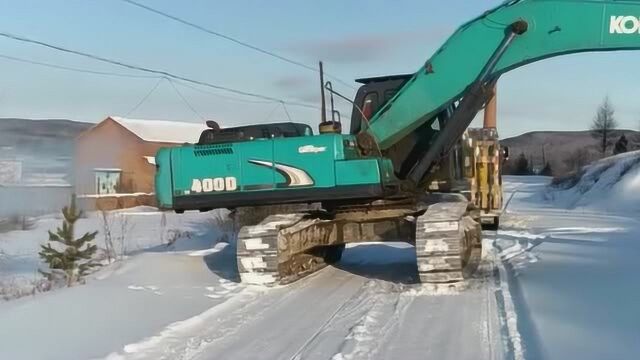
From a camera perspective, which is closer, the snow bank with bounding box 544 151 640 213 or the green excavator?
the green excavator

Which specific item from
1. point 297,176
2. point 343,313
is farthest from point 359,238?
point 343,313

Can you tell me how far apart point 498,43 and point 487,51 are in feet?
0.62

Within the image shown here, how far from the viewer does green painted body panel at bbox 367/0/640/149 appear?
11047 millimetres

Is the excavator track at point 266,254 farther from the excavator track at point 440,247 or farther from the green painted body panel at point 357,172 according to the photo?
the excavator track at point 440,247

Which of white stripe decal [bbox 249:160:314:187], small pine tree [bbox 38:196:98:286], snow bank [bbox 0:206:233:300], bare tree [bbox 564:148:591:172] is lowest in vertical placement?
snow bank [bbox 0:206:233:300]

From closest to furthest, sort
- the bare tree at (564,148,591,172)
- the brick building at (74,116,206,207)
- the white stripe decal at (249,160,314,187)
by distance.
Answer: the white stripe decal at (249,160,314,187) < the brick building at (74,116,206,207) < the bare tree at (564,148,591,172)

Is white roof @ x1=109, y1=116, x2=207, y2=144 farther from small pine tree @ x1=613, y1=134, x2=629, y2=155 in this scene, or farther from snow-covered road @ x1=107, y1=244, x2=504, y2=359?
snow-covered road @ x1=107, y1=244, x2=504, y2=359

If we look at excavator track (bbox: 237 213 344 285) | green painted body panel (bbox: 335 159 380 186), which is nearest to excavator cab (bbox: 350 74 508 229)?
green painted body panel (bbox: 335 159 380 186)

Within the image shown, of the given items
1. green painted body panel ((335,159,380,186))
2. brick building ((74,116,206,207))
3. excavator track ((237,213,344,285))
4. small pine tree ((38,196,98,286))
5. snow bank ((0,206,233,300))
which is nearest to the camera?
excavator track ((237,213,344,285))

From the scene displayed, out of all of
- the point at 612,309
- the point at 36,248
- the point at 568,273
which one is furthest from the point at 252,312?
the point at 36,248

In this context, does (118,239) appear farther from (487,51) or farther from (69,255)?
(487,51)

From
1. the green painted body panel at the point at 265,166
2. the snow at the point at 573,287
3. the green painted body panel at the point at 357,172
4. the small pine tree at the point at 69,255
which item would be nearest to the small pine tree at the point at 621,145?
the snow at the point at 573,287

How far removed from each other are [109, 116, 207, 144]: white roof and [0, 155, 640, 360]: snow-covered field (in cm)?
5314

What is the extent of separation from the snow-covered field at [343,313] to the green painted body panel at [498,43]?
2.44m
